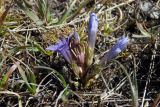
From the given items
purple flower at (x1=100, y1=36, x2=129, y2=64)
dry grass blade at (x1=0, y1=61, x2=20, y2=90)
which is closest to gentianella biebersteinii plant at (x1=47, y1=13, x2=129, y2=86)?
purple flower at (x1=100, y1=36, x2=129, y2=64)

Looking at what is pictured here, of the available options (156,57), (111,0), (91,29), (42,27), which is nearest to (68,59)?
(91,29)

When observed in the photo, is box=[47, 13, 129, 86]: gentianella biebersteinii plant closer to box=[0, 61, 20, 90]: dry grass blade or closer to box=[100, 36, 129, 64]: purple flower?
box=[100, 36, 129, 64]: purple flower

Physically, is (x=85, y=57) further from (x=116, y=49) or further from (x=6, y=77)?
(x=6, y=77)

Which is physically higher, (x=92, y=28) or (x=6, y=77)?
(x=92, y=28)

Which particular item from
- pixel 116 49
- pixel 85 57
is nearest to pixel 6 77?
pixel 85 57

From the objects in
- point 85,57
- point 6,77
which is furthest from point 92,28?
point 6,77

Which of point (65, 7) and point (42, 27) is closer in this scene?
point (42, 27)

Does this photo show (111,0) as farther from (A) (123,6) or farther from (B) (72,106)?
(B) (72,106)

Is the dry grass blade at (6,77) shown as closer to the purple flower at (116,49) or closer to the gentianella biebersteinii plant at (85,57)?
the gentianella biebersteinii plant at (85,57)
